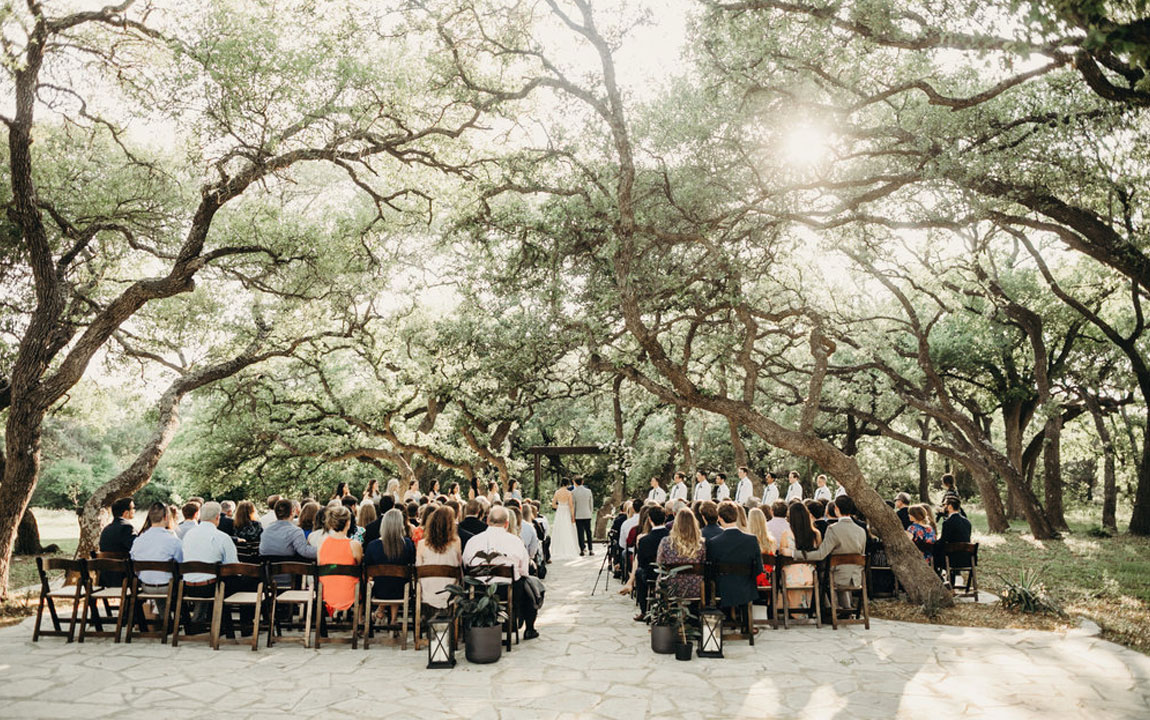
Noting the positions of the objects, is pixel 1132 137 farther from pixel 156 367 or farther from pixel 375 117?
pixel 156 367

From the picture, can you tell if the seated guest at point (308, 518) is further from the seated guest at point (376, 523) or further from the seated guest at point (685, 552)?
the seated guest at point (685, 552)

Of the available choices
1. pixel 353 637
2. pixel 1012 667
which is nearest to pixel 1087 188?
pixel 1012 667

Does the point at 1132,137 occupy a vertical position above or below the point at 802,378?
above

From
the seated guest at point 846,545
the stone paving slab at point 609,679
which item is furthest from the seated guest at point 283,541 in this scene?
the seated guest at point 846,545

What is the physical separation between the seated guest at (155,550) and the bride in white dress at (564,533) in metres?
8.72

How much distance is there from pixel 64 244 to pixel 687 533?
1224 centimetres

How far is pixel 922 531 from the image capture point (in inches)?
387

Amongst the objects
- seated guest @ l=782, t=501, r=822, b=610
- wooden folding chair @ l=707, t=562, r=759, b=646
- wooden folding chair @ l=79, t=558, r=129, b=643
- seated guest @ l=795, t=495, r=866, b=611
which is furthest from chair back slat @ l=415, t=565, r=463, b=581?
seated guest @ l=795, t=495, r=866, b=611

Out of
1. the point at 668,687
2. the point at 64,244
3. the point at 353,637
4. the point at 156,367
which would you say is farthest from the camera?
the point at 156,367

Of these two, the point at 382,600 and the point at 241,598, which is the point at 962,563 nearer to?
the point at 382,600

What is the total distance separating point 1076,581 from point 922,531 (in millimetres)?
3410

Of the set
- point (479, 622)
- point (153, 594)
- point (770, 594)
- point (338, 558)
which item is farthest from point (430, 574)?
point (770, 594)

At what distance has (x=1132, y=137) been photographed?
9930 millimetres

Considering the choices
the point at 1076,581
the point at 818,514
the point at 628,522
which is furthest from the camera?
the point at 1076,581
